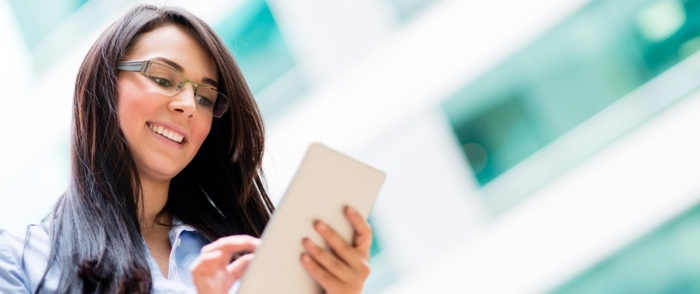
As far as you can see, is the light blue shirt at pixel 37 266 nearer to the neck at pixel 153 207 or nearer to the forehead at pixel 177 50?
the neck at pixel 153 207

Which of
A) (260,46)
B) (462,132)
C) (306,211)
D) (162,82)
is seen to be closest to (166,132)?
(162,82)

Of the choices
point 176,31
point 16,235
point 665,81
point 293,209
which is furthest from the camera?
point 665,81

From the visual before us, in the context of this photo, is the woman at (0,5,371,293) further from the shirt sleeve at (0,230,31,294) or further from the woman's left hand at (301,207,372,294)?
the woman's left hand at (301,207,372,294)

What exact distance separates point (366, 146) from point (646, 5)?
2065 millimetres

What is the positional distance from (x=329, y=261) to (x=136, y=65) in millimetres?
636

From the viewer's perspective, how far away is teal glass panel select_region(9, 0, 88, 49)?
496 cm

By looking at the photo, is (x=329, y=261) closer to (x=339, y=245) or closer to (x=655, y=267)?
(x=339, y=245)

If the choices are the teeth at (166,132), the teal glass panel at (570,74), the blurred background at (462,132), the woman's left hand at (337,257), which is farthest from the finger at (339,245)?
the teal glass panel at (570,74)

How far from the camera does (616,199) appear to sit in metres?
4.38

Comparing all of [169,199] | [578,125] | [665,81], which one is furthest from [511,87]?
[169,199]

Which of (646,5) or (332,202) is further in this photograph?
(646,5)

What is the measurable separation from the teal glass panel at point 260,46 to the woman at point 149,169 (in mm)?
3030

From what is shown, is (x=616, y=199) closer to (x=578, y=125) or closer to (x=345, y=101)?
(x=578, y=125)

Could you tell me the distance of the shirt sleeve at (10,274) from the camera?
1.30m
